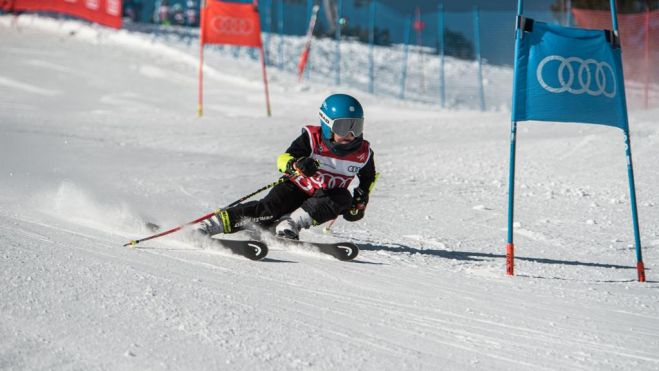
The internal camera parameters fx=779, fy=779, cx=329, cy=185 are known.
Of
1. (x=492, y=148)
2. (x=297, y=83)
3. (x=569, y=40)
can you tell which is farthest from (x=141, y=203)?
(x=297, y=83)

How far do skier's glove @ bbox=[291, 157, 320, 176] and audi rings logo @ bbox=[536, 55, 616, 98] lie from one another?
163 cm

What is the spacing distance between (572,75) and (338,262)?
2035mm

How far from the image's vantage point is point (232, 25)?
17.8m

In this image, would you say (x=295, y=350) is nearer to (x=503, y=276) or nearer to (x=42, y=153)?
(x=503, y=276)

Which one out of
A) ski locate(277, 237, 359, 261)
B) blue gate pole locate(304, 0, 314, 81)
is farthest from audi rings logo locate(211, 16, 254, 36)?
ski locate(277, 237, 359, 261)

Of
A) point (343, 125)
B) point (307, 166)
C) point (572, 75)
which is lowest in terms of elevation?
point (307, 166)

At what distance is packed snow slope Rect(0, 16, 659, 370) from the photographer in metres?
3.23

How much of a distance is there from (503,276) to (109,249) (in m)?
2.61

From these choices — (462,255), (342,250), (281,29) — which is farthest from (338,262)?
(281,29)

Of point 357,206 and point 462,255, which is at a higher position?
point 357,206

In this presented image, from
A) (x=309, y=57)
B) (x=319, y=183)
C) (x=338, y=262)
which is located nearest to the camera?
(x=338, y=262)

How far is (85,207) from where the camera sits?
632 centimetres

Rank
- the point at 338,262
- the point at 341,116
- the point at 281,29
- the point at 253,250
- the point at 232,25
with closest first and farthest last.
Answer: the point at 253,250, the point at 338,262, the point at 341,116, the point at 232,25, the point at 281,29

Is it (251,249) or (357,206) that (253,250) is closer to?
(251,249)
